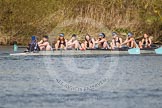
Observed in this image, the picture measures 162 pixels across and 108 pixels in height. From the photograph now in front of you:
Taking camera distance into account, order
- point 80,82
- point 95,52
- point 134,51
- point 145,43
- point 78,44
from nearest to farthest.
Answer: point 80,82
point 95,52
point 134,51
point 78,44
point 145,43

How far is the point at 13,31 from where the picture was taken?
52938 mm

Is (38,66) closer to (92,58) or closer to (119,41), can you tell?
(92,58)

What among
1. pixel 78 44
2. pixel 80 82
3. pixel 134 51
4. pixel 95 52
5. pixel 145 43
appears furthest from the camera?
pixel 145 43

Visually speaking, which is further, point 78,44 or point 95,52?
point 78,44

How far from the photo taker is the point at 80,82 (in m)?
27.4

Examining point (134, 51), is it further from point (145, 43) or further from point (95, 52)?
point (145, 43)

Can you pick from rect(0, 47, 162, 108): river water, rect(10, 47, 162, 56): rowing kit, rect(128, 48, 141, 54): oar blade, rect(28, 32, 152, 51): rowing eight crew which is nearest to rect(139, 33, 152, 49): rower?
rect(28, 32, 152, 51): rowing eight crew

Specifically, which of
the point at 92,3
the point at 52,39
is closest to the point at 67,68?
the point at 52,39

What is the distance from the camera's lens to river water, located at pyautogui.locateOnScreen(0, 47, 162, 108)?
72.9 feet

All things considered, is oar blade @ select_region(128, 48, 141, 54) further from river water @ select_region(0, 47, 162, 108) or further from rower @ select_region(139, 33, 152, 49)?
rower @ select_region(139, 33, 152, 49)

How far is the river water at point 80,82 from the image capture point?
72.9 ft

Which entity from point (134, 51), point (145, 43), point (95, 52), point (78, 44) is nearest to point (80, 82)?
point (95, 52)

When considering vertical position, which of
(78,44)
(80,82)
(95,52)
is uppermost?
(78,44)

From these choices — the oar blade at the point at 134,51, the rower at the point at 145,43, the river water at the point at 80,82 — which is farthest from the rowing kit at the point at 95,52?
the rower at the point at 145,43
